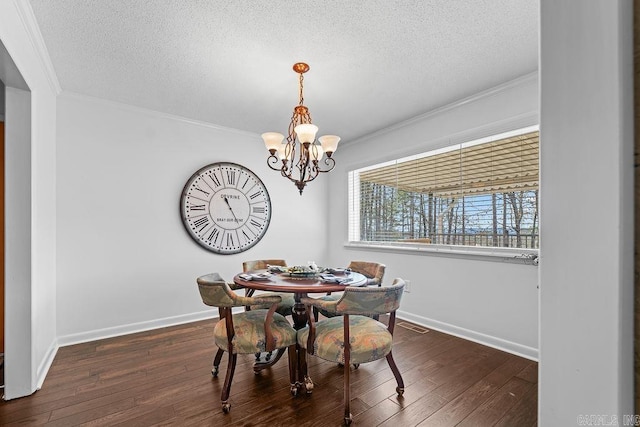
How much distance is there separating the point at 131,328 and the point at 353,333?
2.63 metres

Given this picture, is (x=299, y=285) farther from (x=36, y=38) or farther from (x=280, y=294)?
(x=36, y=38)

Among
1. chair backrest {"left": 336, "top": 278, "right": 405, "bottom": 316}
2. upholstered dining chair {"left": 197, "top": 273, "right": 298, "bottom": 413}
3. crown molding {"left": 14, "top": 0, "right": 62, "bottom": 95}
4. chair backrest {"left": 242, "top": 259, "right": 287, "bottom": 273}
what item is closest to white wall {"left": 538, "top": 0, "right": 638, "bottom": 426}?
chair backrest {"left": 336, "top": 278, "right": 405, "bottom": 316}

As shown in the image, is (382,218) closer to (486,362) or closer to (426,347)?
(426,347)

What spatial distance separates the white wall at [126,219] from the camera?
A: 9.59ft

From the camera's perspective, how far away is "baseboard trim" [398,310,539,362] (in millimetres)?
2561

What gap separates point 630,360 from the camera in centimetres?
51

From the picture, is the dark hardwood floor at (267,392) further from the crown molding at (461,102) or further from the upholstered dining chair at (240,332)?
the crown molding at (461,102)

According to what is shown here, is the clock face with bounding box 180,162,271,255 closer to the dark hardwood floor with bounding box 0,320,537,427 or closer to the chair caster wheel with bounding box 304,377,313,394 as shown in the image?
the dark hardwood floor with bounding box 0,320,537,427

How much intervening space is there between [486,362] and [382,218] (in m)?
2.06

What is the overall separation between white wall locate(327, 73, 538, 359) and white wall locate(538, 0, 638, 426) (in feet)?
8.03

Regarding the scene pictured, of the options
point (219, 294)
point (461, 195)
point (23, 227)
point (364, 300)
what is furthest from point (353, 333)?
point (23, 227)

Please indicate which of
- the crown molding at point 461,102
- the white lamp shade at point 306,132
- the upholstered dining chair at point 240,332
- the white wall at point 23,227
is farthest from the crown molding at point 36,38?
the crown molding at point 461,102

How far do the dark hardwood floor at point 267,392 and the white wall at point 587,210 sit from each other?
1.52 metres

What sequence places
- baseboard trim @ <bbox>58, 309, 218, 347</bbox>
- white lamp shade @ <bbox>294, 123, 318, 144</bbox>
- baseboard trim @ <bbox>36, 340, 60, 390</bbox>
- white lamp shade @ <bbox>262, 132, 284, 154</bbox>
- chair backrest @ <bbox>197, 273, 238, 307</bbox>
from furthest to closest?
baseboard trim @ <bbox>58, 309, 218, 347</bbox> < white lamp shade @ <bbox>262, 132, 284, 154</bbox> < white lamp shade @ <bbox>294, 123, 318, 144</bbox> < baseboard trim @ <bbox>36, 340, 60, 390</bbox> < chair backrest @ <bbox>197, 273, 238, 307</bbox>
